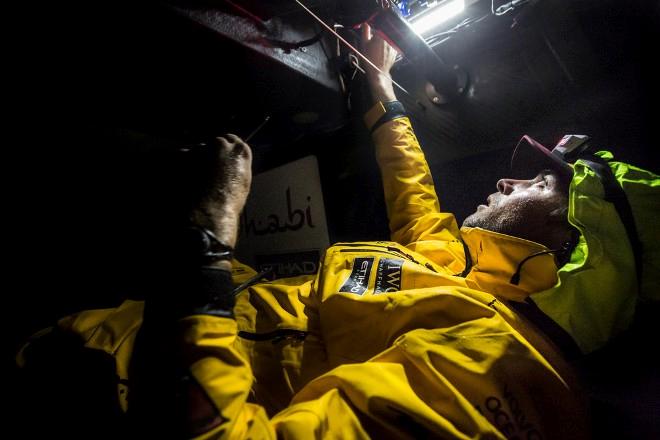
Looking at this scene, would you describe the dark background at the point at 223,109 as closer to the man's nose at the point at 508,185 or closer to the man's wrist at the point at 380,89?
the man's wrist at the point at 380,89

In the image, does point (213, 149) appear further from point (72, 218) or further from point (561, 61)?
point (561, 61)

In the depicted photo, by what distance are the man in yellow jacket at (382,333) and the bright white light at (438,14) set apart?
3.11 feet

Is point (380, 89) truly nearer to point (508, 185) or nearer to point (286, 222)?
point (508, 185)

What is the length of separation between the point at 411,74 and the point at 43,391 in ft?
7.89

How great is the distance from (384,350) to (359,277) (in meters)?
0.34

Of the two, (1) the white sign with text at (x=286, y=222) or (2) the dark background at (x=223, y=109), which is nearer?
(2) the dark background at (x=223, y=109)

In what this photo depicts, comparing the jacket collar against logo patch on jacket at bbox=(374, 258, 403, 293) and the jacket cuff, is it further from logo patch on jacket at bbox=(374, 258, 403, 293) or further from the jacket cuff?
the jacket cuff

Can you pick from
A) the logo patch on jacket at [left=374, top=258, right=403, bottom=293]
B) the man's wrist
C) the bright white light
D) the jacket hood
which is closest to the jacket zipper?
the logo patch on jacket at [left=374, top=258, right=403, bottom=293]

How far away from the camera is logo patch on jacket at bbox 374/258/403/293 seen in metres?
1.19

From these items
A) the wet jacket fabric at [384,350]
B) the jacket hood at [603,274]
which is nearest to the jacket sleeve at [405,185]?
the wet jacket fabric at [384,350]

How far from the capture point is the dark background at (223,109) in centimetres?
113

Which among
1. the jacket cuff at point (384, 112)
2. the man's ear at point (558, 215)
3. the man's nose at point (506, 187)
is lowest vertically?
the man's ear at point (558, 215)

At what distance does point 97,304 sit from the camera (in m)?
1.77

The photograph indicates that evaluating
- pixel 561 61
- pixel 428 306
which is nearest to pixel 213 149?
pixel 428 306
